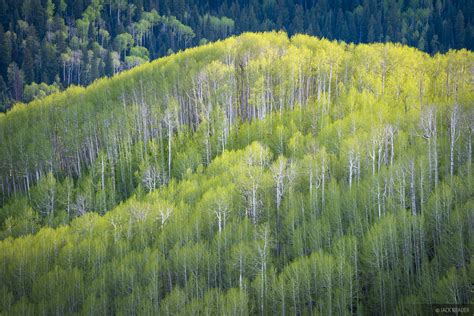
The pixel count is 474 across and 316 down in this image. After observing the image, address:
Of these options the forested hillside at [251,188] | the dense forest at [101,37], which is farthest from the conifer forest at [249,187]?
the dense forest at [101,37]

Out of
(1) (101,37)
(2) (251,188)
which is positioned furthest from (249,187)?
(1) (101,37)

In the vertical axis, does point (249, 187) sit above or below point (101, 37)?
below

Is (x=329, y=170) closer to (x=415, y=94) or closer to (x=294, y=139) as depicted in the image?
(x=294, y=139)

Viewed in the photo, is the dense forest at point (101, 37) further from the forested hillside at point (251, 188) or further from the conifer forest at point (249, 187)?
the forested hillside at point (251, 188)

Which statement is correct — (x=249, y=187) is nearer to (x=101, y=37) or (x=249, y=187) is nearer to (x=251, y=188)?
(x=251, y=188)

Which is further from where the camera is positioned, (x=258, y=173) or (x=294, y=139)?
(x=294, y=139)

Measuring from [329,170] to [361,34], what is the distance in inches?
5125

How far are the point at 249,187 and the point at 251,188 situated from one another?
0.35 m

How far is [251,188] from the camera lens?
7088cm

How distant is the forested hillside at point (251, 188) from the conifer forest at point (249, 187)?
0.31 m

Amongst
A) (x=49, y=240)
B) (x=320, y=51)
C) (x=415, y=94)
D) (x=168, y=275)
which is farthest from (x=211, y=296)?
(x=320, y=51)

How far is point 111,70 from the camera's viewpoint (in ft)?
578

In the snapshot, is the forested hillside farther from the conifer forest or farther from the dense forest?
the dense forest

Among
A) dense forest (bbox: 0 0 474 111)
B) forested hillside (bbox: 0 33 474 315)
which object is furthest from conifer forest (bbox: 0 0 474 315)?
dense forest (bbox: 0 0 474 111)
